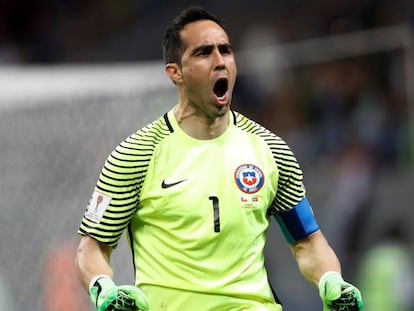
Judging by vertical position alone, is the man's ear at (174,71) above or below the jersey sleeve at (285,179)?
above

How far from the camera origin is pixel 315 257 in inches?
258

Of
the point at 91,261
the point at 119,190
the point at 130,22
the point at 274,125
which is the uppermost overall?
the point at 130,22

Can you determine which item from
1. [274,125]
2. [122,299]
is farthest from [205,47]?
[274,125]

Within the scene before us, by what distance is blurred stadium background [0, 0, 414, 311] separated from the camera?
10859 millimetres

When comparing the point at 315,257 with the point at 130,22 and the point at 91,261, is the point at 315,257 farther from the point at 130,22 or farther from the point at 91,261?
the point at 130,22

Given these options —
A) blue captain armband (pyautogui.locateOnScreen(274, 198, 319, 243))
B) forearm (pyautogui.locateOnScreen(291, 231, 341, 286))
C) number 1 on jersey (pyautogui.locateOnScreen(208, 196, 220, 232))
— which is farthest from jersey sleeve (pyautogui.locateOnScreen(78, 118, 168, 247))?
forearm (pyautogui.locateOnScreen(291, 231, 341, 286))

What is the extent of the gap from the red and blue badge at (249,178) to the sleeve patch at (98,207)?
629 millimetres

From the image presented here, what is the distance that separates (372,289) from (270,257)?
105cm

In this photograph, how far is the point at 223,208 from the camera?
6246 mm

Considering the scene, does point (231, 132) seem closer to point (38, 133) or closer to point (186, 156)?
point (186, 156)

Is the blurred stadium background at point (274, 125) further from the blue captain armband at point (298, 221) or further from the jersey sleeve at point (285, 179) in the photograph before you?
the jersey sleeve at point (285, 179)

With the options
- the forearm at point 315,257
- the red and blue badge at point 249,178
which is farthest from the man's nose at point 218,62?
the forearm at point 315,257

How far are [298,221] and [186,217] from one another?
2.25 ft

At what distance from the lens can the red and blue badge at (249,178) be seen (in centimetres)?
631
